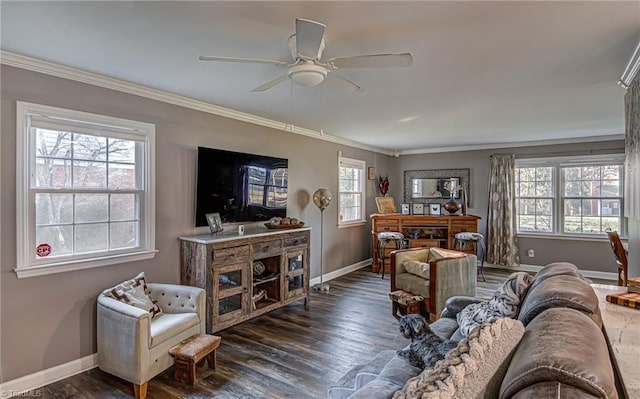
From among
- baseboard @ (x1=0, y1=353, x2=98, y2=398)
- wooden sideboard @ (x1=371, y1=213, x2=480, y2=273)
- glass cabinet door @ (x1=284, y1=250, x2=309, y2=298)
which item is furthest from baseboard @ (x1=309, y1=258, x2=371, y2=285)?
baseboard @ (x1=0, y1=353, x2=98, y2=398)

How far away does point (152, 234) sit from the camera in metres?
3.25

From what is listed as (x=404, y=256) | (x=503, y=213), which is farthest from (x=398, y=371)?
(x=503, y=213)

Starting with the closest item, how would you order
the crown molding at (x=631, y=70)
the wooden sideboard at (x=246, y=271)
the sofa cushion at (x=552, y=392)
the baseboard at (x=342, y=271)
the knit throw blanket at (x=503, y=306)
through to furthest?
the sofa cushion at (x=552, y=392)
the knit throw blanket at (x=503, y=306)
the crown molding at (x=631, y=70)
the wooden sideboard at (x=246, y=271)
the baseboard at (x=342, y=271)

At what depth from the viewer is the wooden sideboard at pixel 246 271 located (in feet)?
10.7

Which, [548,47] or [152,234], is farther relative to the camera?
[152,234]

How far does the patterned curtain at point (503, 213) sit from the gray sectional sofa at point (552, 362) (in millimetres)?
4887

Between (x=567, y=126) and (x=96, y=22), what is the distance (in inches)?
220

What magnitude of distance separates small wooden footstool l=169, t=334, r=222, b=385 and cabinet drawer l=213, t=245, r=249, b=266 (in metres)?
0.76

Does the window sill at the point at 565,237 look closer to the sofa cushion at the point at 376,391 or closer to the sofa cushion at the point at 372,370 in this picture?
the sofa cushion at the point at 372,370

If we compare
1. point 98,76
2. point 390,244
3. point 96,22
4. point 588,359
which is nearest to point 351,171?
point 390,244

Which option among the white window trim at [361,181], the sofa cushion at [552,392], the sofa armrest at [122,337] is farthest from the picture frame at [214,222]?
the sofa cushion at [552,392]

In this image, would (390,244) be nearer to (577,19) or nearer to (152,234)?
(152,234)

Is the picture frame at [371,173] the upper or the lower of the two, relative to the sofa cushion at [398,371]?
upper

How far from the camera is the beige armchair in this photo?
3633 millimetres
